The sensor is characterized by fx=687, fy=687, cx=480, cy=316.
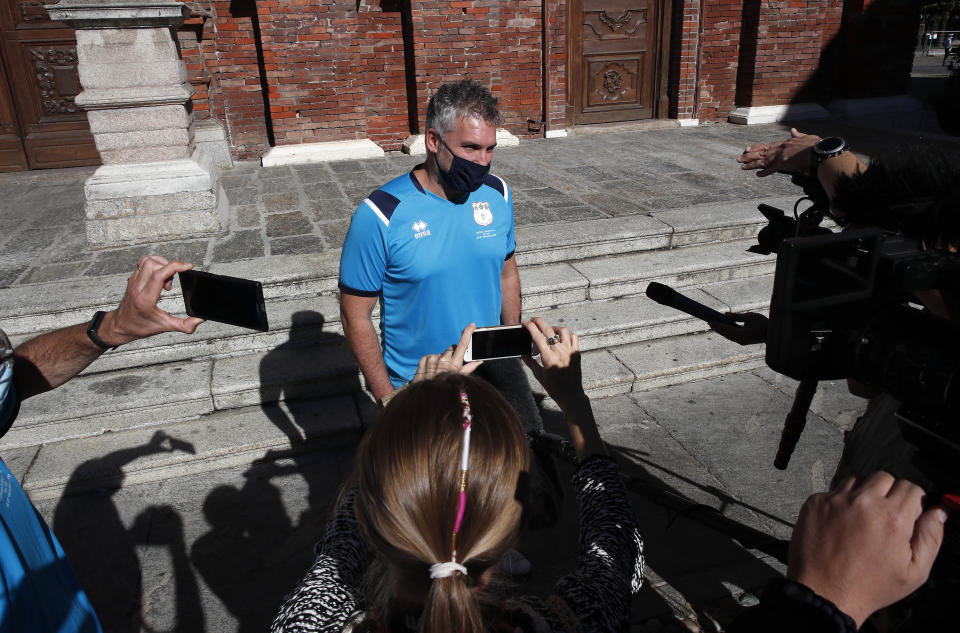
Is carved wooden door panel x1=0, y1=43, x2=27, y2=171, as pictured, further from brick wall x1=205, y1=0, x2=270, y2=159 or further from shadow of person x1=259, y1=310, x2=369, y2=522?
shadow of person x1=259, y1=310, x2=369, y2=522

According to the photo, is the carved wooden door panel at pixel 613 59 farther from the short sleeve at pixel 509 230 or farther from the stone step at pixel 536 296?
the short sleeve at pixel 509 230

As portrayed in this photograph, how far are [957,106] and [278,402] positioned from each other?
10.4 m

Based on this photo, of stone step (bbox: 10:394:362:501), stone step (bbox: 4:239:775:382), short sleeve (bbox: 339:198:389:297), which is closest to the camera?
short sleeve (bbox: 339:198:389:297)

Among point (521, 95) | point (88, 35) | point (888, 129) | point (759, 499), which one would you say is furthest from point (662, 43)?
point (759, 499)

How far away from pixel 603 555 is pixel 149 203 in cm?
497

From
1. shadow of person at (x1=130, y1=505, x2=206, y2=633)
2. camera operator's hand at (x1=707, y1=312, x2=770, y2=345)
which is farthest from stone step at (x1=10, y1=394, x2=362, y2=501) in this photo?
camera operator's hand at (x1=707, y1=312, x2=770, y2=345)

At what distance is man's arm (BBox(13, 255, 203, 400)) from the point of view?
66.8 inches

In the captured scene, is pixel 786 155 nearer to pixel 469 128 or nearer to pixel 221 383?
pixel 469 128

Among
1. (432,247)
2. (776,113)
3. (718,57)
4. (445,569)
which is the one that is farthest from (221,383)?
(776,113)

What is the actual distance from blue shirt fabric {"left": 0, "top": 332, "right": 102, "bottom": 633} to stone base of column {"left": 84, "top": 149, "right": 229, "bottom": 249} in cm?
409

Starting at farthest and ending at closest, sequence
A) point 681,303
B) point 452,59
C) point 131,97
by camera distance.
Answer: point 452,59 < point 131,97 < point 681,303

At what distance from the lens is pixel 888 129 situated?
9398 mm

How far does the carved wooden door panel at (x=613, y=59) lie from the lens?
920 cm

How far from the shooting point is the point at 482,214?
2.69m
